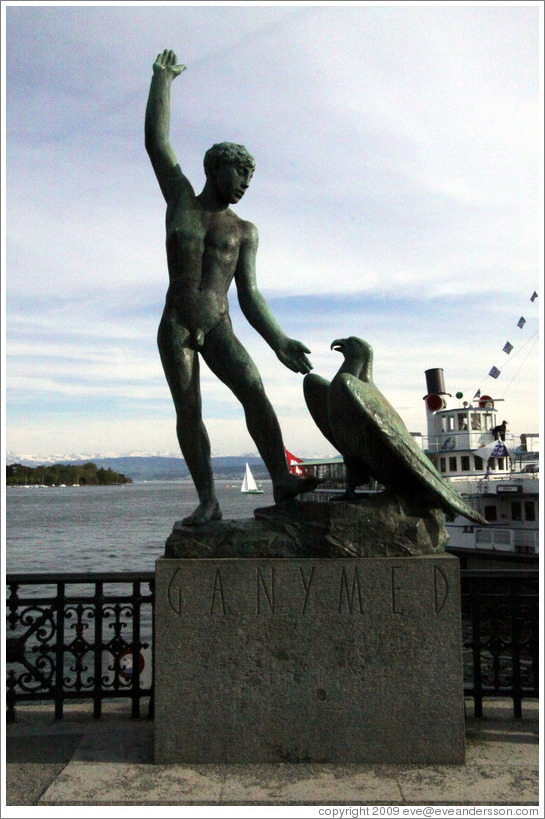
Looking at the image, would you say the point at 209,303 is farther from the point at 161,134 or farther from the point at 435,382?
the point at 435,382

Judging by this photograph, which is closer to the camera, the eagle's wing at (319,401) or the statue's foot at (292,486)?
the statue's foot at (292,486)

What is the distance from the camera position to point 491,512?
88.3 feet

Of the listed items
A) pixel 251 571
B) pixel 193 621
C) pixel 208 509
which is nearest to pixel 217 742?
pixel 193 621

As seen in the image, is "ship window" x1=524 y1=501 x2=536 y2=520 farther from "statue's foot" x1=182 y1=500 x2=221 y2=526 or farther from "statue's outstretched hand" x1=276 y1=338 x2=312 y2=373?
"statue's foot" x1=182 y1=500 x2=221 y2=526

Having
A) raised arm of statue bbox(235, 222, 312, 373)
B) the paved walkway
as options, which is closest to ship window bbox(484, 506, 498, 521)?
the paved walkway

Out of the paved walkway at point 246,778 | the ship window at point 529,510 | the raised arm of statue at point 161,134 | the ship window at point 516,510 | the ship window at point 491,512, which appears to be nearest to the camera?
the paved walkway at point 246,778

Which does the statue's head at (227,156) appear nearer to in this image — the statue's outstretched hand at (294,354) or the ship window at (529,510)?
the statue's outstretched hand at (294,354)

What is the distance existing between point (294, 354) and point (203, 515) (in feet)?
4.22

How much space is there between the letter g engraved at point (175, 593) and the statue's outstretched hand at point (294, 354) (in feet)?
5.34

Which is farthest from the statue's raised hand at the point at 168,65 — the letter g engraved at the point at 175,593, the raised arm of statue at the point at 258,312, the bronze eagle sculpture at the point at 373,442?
the letter g engraved at the point at 175,593

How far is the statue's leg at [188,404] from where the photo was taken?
461 cm

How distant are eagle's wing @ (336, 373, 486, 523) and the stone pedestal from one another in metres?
0.44

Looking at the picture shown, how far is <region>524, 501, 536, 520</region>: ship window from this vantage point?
A: 25.8m

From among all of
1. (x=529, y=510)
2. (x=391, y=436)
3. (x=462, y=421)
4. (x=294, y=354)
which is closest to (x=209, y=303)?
(x=294, y=354)
